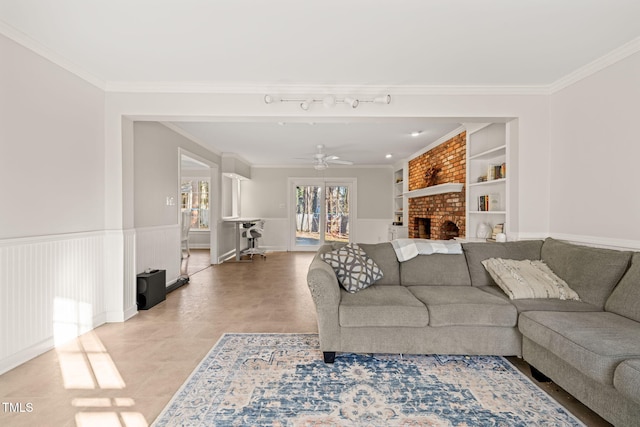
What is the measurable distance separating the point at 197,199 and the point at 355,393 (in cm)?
890

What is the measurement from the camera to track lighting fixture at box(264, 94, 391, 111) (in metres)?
3.47

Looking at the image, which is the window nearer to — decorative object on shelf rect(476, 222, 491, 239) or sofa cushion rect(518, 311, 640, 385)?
decorative object on shelf rect(476, 222, 491, 239)

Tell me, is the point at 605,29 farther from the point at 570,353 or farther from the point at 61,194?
the point at 61,194

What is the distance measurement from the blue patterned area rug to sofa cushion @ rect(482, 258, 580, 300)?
584 millimetres

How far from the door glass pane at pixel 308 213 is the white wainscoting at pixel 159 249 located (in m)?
4.60

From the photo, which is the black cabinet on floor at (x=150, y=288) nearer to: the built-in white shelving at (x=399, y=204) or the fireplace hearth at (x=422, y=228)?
the fireplace hearth at (x=422, y=228)

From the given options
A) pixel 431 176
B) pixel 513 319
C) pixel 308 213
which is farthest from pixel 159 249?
pixel 308 213

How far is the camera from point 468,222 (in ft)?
15.8

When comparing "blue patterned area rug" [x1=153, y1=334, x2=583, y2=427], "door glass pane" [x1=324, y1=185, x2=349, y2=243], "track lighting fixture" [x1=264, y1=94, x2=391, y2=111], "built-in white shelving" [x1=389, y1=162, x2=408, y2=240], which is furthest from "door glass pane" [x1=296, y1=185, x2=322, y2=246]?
"blue patterned area rug" [x1=153, y1=334, x2=583, y2=427]

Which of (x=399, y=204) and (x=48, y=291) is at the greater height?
(x=399, y=204)

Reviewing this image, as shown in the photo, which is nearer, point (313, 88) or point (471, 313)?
point (471, 313)

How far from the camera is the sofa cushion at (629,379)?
1535 millimetres

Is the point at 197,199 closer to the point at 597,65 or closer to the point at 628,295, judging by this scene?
the point at 597,65

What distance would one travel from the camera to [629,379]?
5.13 feet
